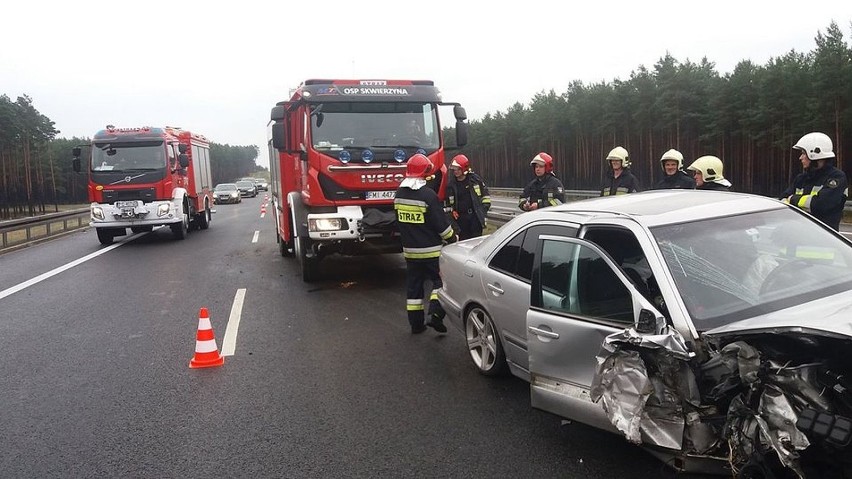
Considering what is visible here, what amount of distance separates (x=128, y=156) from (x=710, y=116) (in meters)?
31.8

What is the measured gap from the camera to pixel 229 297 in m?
9.05

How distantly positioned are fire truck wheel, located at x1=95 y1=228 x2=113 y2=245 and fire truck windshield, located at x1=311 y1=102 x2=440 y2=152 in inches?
403

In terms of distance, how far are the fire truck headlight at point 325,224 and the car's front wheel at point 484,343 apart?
4.10m

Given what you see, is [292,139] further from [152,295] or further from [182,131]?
[182,131]

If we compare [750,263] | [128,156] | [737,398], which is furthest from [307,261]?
[128,156]

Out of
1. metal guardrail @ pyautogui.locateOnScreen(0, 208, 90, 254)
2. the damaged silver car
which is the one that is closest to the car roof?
the damaged silver car

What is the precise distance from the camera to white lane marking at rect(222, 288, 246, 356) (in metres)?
6.39

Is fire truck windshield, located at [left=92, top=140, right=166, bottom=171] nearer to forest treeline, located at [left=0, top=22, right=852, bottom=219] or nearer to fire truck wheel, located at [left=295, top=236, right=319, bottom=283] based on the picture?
fire truck wheel, located at [left=295, top=236, right=319, bottom=283]

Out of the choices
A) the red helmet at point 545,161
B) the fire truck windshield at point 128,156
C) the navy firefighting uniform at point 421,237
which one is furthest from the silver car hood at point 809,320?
the fire truck windshield at point 128,156

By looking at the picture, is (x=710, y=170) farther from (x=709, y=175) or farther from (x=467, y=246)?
(x=467, y=246)

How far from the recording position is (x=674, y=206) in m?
4.08

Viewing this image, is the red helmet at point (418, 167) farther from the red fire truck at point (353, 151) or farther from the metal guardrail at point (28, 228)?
the metal guardrail at point (28, 228)

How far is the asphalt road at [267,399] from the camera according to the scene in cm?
377

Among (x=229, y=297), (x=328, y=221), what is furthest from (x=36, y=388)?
(x=328, y=221)
